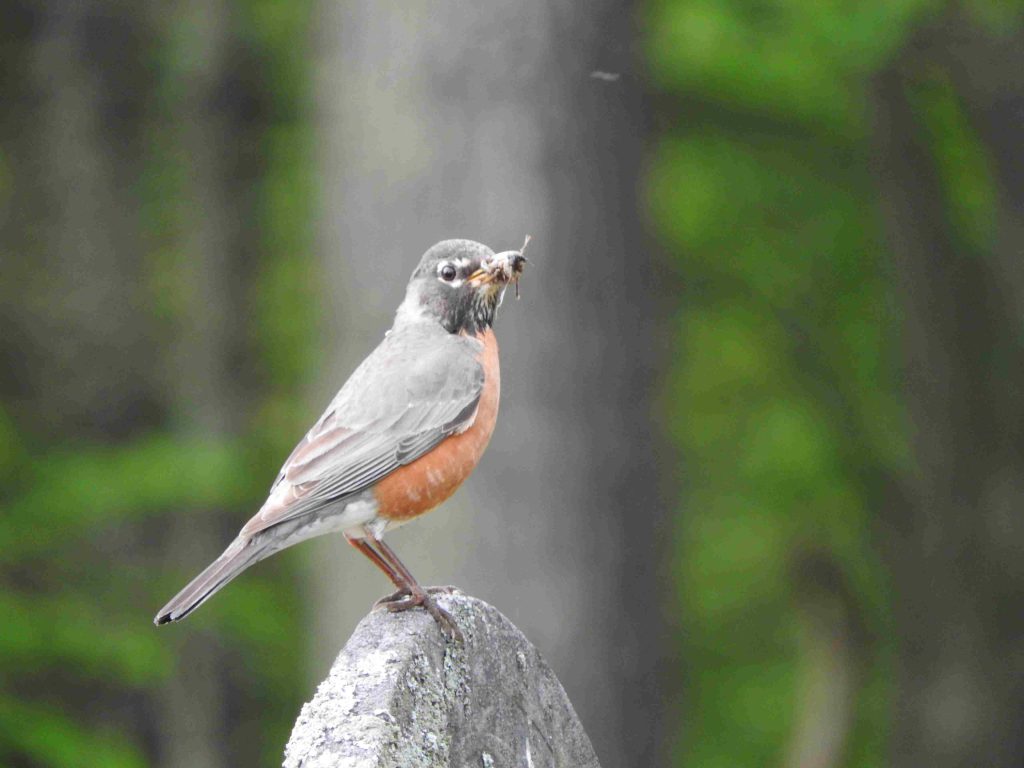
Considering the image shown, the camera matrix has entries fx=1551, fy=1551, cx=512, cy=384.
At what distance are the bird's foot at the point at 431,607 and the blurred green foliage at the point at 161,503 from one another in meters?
5.14

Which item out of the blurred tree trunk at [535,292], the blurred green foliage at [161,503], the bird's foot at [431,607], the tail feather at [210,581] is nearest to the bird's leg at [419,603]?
the bird's foot at [431,607]

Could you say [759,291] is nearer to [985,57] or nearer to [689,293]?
[689,293]

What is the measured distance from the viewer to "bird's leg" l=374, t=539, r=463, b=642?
9.75 ft

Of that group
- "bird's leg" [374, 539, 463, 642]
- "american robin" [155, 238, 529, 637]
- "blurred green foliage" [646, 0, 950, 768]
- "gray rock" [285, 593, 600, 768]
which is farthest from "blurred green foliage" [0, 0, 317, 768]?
"gray rock" [285, 593, 600, 768]

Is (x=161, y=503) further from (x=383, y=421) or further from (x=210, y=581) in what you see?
(x=210, y=581)

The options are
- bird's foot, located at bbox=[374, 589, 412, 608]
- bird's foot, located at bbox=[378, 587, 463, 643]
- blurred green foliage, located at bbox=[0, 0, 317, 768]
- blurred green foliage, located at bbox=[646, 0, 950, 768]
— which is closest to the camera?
bird's foot, located at bbox=[378, 587, 463, 643]

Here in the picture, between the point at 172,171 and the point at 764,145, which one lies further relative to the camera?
the point at 172,171

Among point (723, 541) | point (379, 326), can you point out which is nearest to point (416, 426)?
point (379, 326)

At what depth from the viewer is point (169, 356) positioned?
39.5 ft

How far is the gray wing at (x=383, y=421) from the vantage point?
3.98 m

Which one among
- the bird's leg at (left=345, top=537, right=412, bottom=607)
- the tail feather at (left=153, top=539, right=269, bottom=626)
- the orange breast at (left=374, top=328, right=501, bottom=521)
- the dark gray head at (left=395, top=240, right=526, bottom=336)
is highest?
the dark gray head at (left=395, top=240, right=526, bottom=336)

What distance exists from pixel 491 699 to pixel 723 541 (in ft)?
32.4

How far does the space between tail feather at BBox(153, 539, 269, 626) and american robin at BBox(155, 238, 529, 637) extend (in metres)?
0.01

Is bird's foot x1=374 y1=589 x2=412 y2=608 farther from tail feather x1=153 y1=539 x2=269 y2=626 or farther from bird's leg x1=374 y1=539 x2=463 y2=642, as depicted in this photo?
tail feather x1=153 y1=539 x2=269 y2=626
